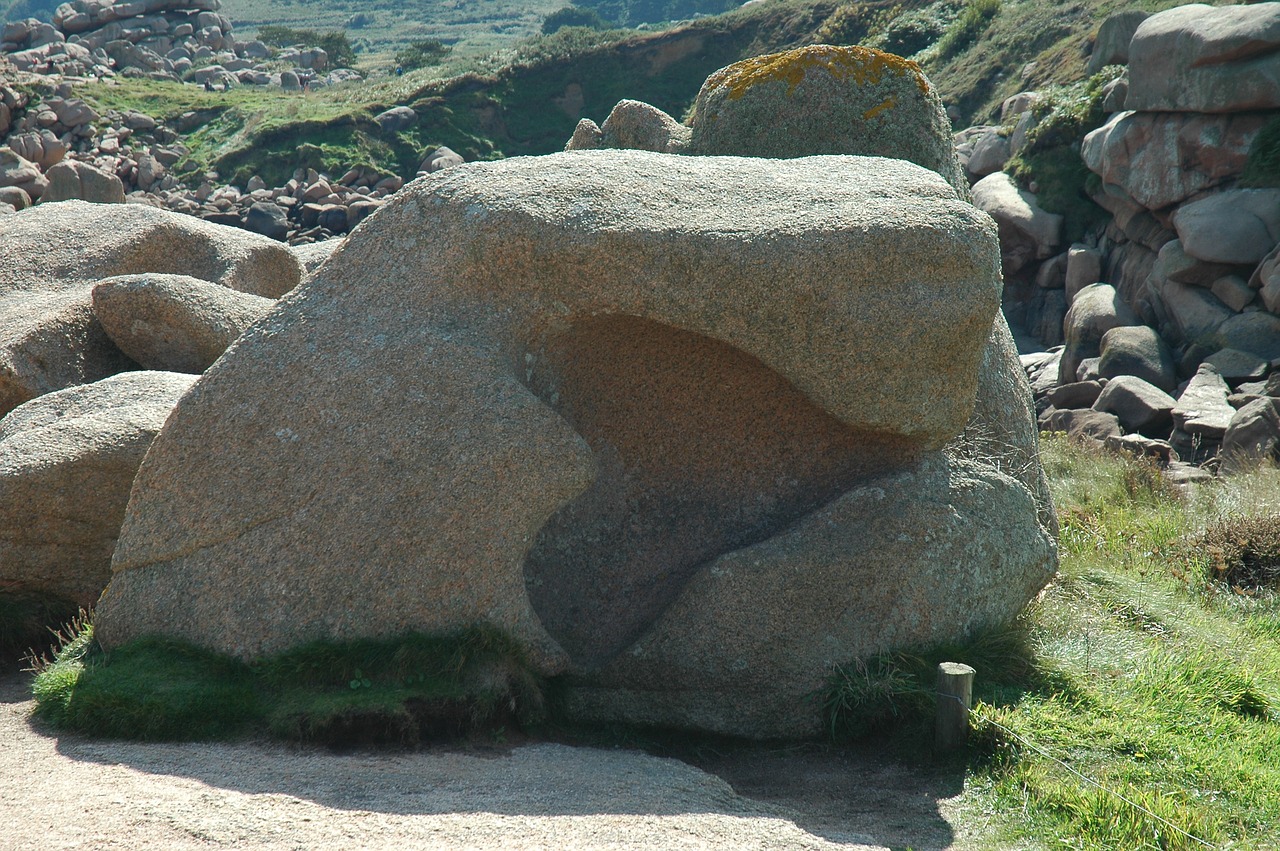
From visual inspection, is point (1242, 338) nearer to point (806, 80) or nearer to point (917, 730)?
point (806, 80)

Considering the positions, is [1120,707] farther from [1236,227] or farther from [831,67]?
[1236,227]

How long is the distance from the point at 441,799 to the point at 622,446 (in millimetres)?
2688

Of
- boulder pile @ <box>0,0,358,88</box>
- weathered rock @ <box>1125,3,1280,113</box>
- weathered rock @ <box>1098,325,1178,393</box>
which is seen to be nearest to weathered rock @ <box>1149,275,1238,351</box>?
weathered rock @ <box>1098,325,1178,393</box>

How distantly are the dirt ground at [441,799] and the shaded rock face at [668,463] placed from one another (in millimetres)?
1189

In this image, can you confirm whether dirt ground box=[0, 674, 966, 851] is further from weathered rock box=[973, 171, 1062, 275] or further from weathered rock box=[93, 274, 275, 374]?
weathered rock box=[973, 171, 1062, 275]

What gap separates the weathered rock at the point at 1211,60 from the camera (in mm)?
16906

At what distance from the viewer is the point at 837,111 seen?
834 cm

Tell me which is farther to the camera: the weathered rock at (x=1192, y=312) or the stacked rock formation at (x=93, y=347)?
the weathered rock at (x=1192, y=312)

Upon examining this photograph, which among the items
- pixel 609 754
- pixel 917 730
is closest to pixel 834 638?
pixel 917 730

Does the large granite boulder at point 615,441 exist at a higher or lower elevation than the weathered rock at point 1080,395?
higher

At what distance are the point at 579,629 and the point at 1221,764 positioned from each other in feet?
11.2

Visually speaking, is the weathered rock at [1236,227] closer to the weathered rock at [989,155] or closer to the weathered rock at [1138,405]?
the weathered rock at [1138,405]

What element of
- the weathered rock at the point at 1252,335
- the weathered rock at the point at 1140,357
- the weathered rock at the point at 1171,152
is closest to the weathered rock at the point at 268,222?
the weathered rock at the point at 1171,152

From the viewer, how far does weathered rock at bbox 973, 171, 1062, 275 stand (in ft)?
70.7
